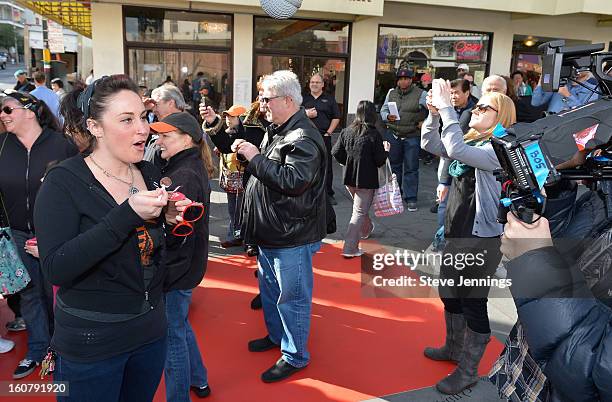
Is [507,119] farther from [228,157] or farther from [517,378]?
A: [228,157]

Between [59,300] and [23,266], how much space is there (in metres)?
1.67

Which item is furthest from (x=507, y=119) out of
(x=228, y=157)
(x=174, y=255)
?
(x=228, y=157)

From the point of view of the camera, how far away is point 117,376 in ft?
6.33

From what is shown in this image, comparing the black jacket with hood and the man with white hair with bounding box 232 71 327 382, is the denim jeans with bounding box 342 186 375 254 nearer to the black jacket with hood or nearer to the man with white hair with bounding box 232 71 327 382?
the man with white hair with bounding box 232 71 327 382

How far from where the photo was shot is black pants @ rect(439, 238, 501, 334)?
116 inches

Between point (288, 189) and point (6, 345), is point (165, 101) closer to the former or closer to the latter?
point (288, 189)

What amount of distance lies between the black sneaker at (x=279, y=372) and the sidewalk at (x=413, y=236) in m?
0.63

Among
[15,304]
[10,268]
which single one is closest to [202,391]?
[10,268]

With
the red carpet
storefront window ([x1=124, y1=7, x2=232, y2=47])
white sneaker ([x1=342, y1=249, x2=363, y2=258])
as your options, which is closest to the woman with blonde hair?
the red carpet

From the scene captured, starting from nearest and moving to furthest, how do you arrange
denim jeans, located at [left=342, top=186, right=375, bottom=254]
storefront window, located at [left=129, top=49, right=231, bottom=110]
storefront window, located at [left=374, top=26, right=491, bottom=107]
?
denim jeans, located at [left=342, top=186, right=375, bottom=254], storefront window, located at [left=129, top=49, right=231, bottom=110], storefront window, located at [left=374, top=26, right=491, bottom=107]

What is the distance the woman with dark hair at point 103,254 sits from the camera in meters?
1.71

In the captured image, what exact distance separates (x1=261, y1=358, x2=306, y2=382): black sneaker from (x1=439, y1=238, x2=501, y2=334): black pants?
123 centimetres

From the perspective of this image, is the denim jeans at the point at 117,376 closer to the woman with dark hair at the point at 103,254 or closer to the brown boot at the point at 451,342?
the woman with dark hair at the point at 103,254

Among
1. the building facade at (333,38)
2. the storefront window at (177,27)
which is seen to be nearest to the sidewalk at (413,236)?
the building facade at (333,38)
